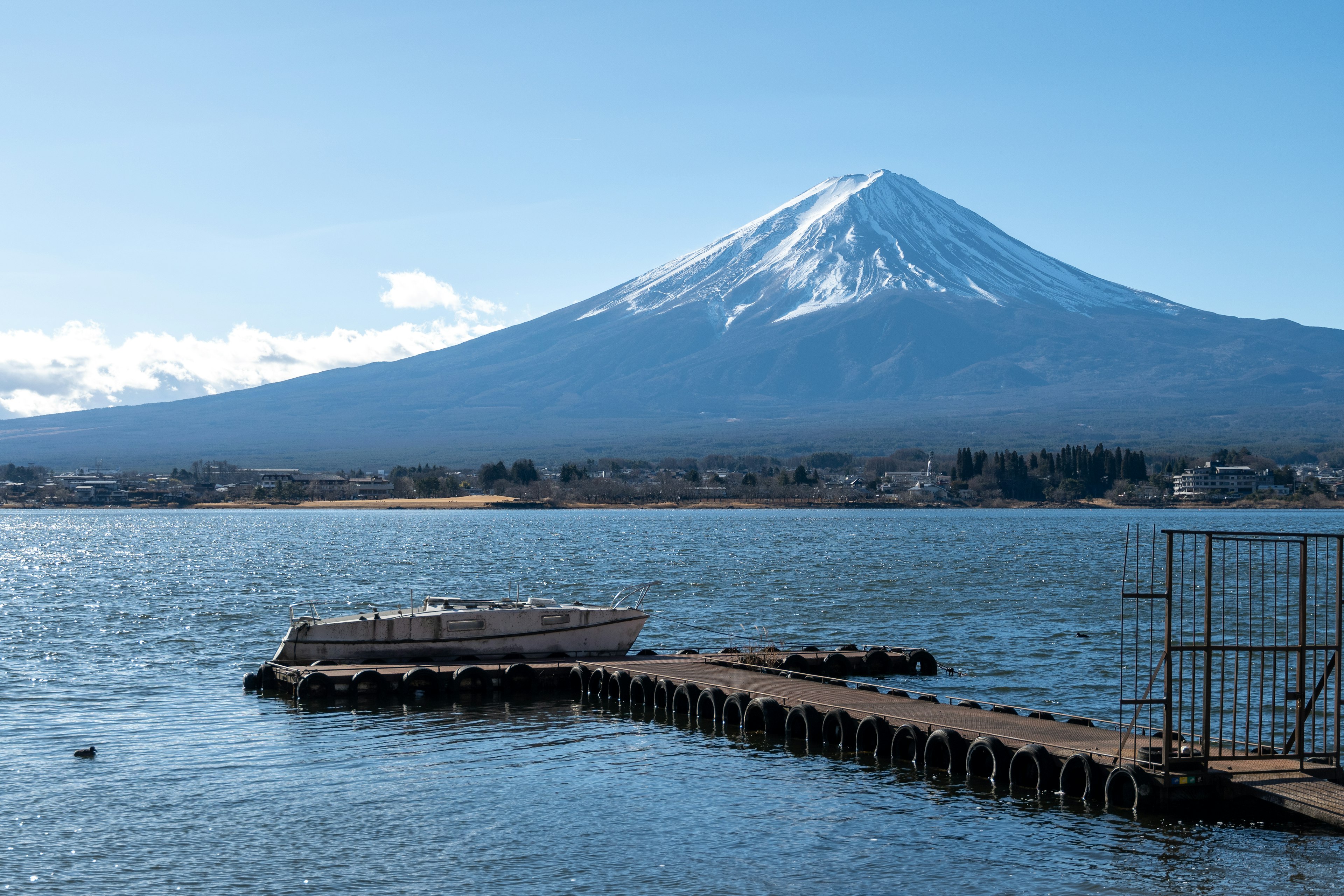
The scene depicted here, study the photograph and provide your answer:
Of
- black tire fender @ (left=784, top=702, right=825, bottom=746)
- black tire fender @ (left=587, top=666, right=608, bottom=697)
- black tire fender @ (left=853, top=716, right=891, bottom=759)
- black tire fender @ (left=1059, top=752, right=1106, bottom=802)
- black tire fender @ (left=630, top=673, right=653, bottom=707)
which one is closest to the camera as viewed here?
black tire fender @ (left=1059, top=752, right=1106, bottom=802)

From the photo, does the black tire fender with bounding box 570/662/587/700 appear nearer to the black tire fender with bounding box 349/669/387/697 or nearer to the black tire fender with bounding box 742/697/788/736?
the black tire fender with bounding box 349/669/387/697

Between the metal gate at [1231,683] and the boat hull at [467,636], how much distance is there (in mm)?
12674

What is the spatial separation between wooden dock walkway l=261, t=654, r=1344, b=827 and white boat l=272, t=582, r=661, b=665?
729 mm

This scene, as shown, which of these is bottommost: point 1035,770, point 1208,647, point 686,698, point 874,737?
point 686,698

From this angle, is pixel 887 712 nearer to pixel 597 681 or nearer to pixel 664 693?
pixel 664 693

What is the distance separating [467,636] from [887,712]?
1262 centimetres

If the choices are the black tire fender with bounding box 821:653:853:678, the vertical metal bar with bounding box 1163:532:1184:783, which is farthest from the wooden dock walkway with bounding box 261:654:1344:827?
the black tire fender with bounding box 821:653:853:678

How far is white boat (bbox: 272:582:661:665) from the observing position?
33.7 m

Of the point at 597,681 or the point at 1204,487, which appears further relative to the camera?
the point at 1204,487

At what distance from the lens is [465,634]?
1359 inches

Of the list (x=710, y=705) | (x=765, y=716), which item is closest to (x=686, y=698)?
(x=710, y=705)

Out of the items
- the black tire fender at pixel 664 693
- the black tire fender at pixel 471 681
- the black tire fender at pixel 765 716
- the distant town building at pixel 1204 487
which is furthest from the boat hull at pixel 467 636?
the distant town building at pixel 1204 487

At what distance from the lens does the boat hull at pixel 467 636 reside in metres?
33.7

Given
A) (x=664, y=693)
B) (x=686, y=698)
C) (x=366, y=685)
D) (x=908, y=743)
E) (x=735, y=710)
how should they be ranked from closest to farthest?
(x=908, y=743), (x=735, y=710), (x=686, y=698), (x=664, y=693), (x=366, y=685)
